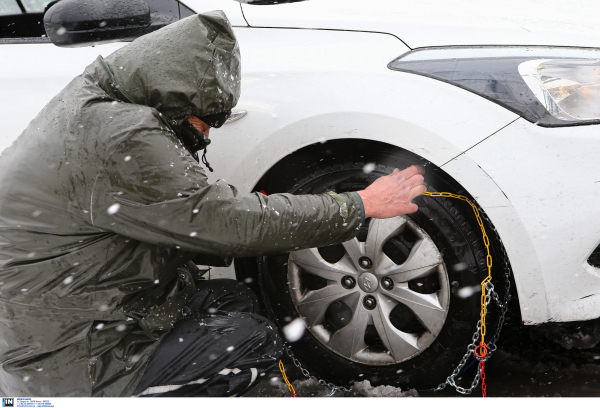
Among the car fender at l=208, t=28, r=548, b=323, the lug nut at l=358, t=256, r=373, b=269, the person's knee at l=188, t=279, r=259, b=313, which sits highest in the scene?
the car fender at l=208, t=28, r=548, b=323

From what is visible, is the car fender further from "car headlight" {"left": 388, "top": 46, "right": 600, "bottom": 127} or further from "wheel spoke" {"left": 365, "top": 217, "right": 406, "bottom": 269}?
Answer: "wheel spoke" {"left": 365, "top": 217, "right": 406, "bottom": 269}

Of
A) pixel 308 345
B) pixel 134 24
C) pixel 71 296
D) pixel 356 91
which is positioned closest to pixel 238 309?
pixel 308 345

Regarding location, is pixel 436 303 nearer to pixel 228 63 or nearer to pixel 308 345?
pixel 308 345

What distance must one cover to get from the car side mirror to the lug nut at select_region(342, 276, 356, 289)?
1.22m

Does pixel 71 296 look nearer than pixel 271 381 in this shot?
Yes

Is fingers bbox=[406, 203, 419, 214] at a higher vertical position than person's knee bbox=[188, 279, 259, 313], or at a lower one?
higher

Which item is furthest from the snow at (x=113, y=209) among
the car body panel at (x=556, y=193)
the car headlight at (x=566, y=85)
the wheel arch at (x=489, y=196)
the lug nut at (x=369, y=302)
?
the car headlight at (x=566, y=85)

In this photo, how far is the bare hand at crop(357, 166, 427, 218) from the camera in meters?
1.76

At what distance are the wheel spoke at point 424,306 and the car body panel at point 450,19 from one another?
90 centimetres

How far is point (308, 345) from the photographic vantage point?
2.24m

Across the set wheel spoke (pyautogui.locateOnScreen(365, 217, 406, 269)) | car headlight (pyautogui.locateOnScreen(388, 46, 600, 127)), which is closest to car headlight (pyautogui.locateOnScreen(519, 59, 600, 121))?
car headlight (pyautogui.locateOnScreen(388, 46, 600, 127))

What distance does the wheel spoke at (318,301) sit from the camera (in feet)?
6.97

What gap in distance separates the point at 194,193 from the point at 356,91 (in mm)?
700

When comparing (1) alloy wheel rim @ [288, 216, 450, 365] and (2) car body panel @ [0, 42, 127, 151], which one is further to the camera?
(2) car body panel @ [0, 42, 127, 151]
